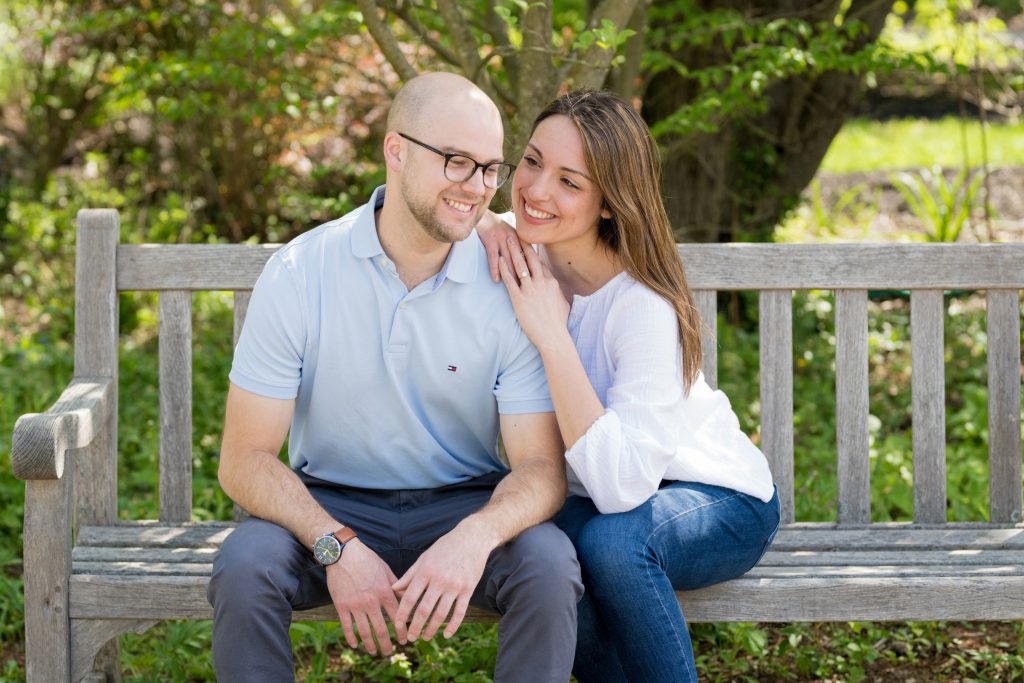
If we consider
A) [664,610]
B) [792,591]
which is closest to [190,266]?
[664,610]

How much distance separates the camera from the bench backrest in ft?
11.0

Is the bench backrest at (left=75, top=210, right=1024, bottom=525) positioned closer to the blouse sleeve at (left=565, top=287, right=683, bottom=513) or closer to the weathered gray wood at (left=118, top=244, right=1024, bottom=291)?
the weathered gray wood at (left=118, top=244, right=1024, bottom=291)

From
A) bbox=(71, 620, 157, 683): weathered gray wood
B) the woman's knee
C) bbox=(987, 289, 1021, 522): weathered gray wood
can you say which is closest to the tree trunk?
bbox=(987, 289, 1021, 522): weathered gray wood

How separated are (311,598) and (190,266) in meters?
1.13

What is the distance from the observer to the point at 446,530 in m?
2.86

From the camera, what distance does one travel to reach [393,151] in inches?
113

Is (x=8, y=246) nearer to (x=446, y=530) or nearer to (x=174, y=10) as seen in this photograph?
(x=174, y=10)

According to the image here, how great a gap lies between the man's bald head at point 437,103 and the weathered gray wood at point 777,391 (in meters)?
1.08

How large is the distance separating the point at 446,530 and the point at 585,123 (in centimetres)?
105

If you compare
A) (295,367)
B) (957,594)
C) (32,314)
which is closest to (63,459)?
(295,367)

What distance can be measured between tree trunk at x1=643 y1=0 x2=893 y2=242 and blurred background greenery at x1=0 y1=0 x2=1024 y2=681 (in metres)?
0.02

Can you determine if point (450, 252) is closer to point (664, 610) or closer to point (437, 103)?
point (437, 103)

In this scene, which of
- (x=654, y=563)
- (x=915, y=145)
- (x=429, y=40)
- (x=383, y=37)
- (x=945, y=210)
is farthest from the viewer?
(x=915, y=145)

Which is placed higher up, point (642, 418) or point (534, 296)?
point (534, 296)
